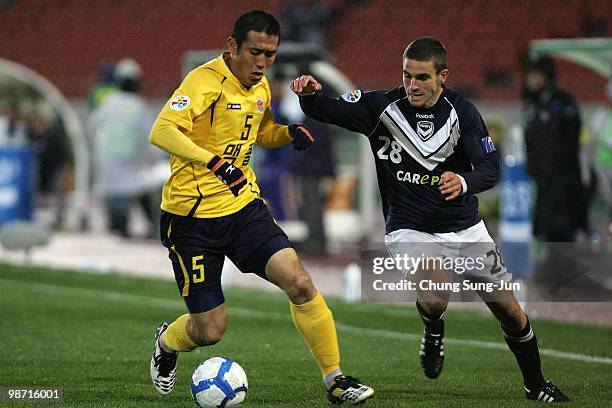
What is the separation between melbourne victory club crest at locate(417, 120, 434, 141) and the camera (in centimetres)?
655

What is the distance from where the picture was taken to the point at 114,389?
22.1 feet

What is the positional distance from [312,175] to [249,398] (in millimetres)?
9782

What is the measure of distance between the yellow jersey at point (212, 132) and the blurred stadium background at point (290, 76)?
273cm

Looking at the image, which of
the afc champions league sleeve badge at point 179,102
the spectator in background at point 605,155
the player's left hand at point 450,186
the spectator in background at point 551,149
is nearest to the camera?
the player's left hand at point 450,186

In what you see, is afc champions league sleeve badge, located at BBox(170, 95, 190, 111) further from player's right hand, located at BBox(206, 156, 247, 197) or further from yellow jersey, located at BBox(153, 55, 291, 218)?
player's right hand, located at BBox(206, 156, 247, 197)

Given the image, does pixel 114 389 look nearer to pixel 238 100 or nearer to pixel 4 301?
pixel 238 100

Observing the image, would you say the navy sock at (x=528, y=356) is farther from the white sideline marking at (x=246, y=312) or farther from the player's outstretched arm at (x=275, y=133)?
the white sideline marking at (x=246, y=312)

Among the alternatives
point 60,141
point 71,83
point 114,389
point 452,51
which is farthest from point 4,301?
point 71,83

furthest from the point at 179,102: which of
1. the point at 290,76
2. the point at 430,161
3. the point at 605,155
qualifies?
the point at 290,76

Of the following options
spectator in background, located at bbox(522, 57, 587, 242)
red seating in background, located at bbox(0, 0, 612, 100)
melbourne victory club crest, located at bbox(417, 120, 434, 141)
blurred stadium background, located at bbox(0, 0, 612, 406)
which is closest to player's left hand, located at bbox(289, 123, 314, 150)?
melbourne victory club crest, located at bbox(417, 120, 434, 141)

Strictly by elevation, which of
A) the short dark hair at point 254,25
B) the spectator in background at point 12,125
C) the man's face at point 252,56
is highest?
the short dark hair at point 254,25

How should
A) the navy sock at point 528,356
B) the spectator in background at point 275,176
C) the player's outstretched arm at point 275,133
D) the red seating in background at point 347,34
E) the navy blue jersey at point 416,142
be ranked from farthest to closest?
the red seating in background at point 347,34, the spectator in background at point 275,176, the player's outstretched arm at point 275,133, the navy blue jersey at point 416,142, the navy sock at point 528,356

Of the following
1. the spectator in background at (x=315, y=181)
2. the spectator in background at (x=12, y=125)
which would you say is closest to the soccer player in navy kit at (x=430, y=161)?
the spectator in background at (x=315, y=181)

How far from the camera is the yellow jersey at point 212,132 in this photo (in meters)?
6.25
